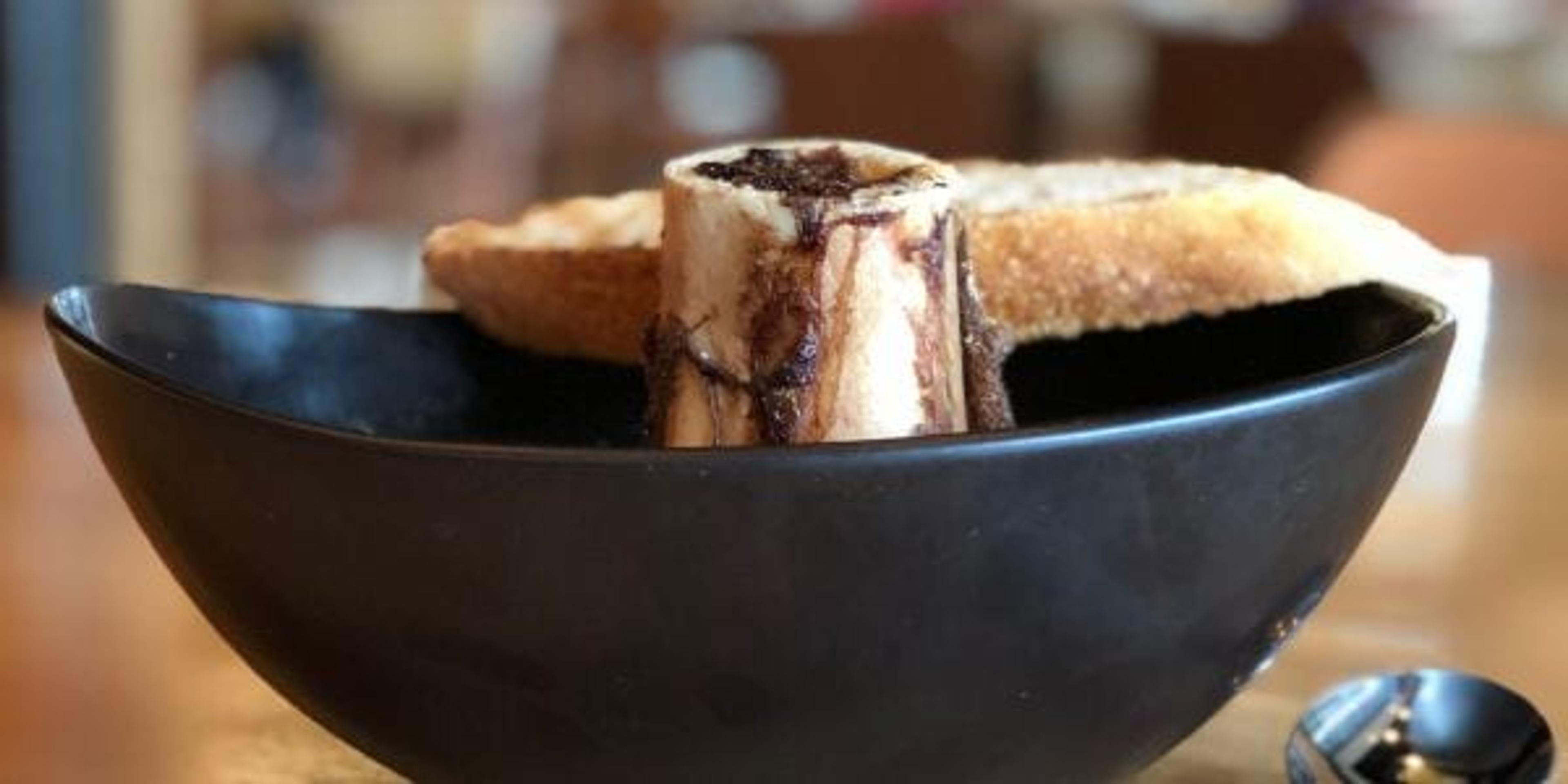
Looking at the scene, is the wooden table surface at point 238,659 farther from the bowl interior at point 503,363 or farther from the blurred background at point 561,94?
the blurred background at point 561,94

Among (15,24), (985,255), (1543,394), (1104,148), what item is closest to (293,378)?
(985,255)

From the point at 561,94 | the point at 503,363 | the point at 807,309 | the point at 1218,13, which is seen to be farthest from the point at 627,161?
the point at 807,309

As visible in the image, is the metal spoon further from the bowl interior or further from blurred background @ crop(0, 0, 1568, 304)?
blurred background @ crop(0, 0, 1568, 304)

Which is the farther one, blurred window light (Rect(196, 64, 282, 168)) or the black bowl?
blurred window light (Rect(196, 64, 282, 168))

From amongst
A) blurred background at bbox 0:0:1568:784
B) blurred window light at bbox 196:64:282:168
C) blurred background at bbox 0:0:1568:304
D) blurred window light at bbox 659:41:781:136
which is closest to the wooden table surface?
blurred background at bbox 0:0:1568:784

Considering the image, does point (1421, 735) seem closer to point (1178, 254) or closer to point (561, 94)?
point (1178, 254)

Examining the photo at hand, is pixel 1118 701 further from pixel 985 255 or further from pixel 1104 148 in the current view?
pixel 1104 148

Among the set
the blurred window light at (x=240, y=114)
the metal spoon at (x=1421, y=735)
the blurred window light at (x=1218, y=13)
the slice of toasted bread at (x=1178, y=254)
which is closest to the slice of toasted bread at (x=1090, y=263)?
the slice of toasted bread at (x=1178, y=254)
